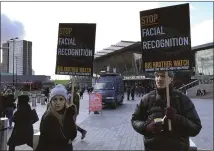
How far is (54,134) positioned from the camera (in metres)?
4.08

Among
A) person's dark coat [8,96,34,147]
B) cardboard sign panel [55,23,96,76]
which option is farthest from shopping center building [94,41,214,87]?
cardboard sign panel [55,23,96,76]

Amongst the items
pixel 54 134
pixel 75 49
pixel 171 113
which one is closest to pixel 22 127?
pixel 75 49

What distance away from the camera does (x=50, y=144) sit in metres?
4.09

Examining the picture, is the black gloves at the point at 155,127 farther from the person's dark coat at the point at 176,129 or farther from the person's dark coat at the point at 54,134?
the person's dark coat at the point at 54,134

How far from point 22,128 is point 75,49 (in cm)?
231

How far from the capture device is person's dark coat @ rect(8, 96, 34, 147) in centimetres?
731

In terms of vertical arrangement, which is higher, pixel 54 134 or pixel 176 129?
pixel 176 129

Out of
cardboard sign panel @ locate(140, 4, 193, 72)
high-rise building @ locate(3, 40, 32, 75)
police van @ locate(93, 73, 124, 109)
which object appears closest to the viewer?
cardboard sign panel @ locate(140, 4, 193, 72)

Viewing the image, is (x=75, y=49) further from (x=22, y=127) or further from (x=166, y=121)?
(x=166, y=121)

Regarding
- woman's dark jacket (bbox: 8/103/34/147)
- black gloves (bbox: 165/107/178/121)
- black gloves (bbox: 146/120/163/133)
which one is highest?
black gloves (bbox: 165/107/178/121)

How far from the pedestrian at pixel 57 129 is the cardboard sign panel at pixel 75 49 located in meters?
2.28

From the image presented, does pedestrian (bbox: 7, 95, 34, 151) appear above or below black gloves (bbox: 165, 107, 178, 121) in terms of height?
below

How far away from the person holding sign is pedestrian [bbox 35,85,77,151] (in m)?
0.85

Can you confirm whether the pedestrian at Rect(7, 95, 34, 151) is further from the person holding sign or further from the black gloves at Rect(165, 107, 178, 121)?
the black gloves at Rect(165, 107, 178, 121)
